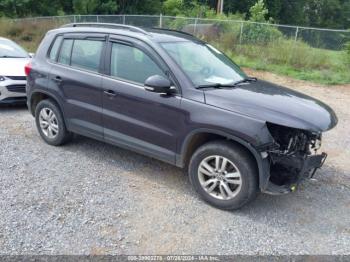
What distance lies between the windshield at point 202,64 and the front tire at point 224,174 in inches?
32.1

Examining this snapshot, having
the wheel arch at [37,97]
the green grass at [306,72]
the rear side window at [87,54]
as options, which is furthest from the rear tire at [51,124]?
the green grass at [306,72]

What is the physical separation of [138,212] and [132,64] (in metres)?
1.79

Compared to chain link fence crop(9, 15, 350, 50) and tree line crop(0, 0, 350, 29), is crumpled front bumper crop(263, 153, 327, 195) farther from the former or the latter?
tree line crop(0, 0, 350, 29)

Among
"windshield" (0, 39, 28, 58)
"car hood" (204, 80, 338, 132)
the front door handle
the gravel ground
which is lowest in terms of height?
the gravel ground

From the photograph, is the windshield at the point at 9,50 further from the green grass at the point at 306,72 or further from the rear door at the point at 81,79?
the green grass at the point at 306,72

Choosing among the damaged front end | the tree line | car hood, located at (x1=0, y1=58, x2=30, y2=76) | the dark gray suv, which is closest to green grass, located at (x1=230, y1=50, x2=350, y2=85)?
the tree line

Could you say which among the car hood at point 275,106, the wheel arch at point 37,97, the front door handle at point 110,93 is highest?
the car hood at point 275,106

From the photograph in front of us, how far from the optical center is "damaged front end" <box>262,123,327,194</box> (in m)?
3.90

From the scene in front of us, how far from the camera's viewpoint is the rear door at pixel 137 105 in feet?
14.2

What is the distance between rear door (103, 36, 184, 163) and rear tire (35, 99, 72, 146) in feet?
3.13

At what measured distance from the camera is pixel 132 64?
4.68 meters

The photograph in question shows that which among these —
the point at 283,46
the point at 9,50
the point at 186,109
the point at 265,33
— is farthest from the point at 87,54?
the point at 265,33

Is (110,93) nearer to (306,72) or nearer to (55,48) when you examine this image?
(55,48)

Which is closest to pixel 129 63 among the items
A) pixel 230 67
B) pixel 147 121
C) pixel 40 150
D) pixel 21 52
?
pixel 147 121
